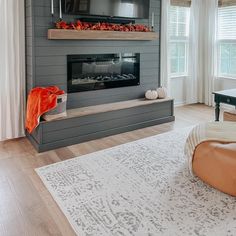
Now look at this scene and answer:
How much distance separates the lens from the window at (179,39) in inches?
215

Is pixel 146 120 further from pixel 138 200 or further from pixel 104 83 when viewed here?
pixel 138 200

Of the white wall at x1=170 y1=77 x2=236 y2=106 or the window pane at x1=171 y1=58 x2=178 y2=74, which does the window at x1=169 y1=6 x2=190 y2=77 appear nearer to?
the window pane at x1=171 y1=58 x2=178 y2=74

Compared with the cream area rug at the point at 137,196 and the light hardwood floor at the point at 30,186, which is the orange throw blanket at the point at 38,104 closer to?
the light hardwood floor at the point at 30,186

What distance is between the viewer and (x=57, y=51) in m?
3.82

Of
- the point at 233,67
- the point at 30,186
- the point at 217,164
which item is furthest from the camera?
the point at 233,67

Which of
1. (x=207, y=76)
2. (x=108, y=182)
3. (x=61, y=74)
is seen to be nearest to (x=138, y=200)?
(x=108, y=182)

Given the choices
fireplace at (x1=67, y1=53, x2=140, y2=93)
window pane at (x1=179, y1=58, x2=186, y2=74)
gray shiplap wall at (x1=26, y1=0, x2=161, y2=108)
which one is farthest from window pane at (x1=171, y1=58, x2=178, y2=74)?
fireplace at (x1=67, y1=53, x2=140, y2=93)

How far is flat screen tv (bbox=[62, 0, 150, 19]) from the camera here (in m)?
3.75

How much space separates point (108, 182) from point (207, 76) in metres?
3.93

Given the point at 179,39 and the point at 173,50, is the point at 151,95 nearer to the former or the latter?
the point at 173,50

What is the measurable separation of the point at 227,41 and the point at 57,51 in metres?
3.37

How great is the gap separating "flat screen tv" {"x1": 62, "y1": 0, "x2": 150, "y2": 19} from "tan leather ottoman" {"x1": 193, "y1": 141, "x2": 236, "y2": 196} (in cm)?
235

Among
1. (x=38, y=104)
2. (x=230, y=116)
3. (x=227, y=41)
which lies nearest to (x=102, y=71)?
(x=38, y=104)

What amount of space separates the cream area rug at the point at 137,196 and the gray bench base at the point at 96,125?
0.49 metres
